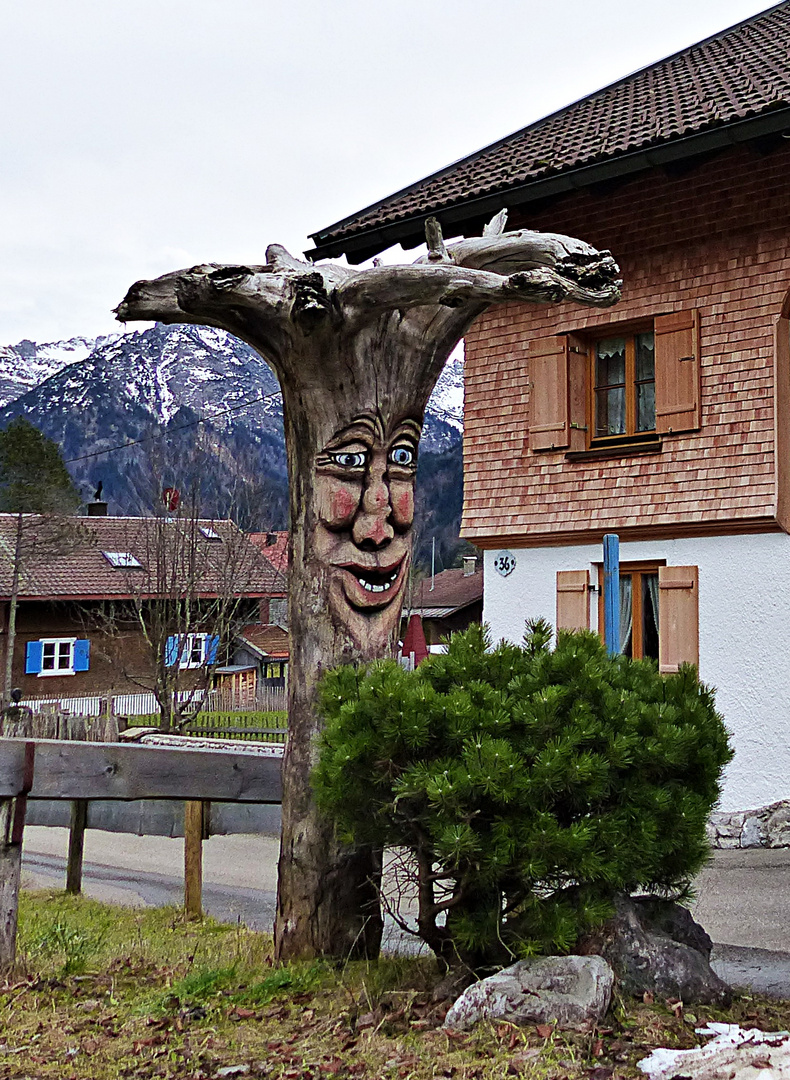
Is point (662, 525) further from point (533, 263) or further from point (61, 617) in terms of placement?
point (61, 617)

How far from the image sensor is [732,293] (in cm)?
1111

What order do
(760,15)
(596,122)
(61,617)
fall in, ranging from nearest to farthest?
(596,122)
(760,15)
(61,617)

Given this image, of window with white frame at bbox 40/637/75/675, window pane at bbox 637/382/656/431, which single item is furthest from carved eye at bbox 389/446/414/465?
window with white frame at bbox 40/637/75/675

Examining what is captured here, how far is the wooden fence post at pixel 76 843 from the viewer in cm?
792

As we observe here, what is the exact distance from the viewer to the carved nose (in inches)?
205

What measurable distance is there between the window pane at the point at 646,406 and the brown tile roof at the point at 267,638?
2267 cm

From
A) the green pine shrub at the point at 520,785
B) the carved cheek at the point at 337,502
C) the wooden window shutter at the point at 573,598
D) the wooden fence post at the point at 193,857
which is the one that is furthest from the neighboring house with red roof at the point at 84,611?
the green pine shrub at the point at 520,785

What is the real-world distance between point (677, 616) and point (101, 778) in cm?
718

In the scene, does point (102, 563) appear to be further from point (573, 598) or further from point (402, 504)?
point (402, 504)

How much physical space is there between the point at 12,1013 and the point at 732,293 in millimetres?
9119

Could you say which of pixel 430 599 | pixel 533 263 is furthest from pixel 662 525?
pixel 430 599

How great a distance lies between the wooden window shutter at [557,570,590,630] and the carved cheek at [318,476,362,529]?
716 centimetres

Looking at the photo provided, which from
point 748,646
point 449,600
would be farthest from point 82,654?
point 748,646

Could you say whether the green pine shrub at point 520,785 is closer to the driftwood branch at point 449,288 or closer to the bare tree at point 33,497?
the driftwood branch at point 449,288
